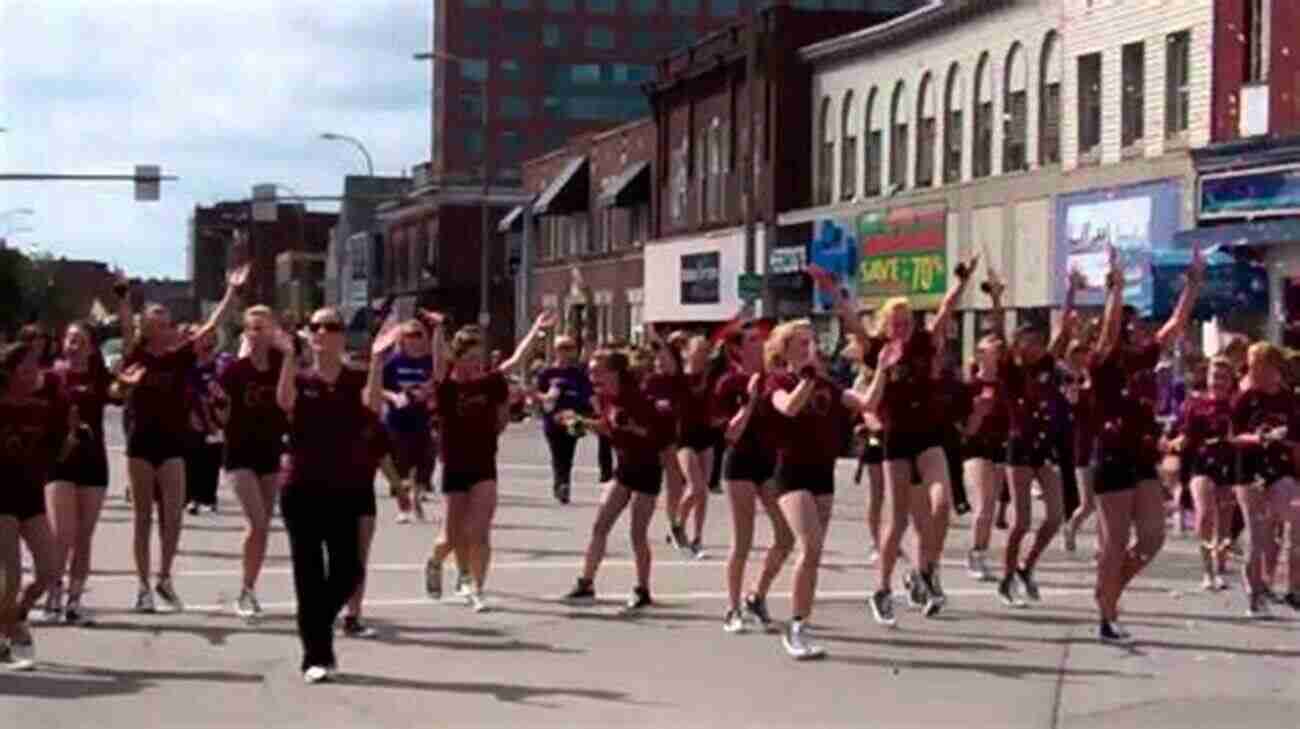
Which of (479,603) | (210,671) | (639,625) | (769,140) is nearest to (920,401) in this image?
(639,625)

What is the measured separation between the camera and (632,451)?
1542cm

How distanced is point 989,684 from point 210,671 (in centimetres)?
399

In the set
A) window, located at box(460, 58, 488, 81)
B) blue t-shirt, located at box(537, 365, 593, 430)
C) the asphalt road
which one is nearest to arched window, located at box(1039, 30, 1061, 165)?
blue t-shirt, located at box(537, 365, 593, 430)

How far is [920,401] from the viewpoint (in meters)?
→ 14.6

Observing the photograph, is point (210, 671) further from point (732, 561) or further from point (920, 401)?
point (920, 401)

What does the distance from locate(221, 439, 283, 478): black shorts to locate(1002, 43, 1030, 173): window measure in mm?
28331

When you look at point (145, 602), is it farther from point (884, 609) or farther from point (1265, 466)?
point (1265, 466)

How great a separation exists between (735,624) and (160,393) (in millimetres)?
3759

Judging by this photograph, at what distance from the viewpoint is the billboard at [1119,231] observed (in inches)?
1373

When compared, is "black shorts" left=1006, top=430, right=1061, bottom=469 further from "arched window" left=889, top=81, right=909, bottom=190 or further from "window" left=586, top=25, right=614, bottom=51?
"window" left=586, top=25, right=614, bottom=51

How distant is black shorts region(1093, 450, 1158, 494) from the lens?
1350cm

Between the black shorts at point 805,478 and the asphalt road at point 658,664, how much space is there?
91 cm

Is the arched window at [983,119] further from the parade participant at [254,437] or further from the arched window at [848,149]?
the parade participant at [254,437]

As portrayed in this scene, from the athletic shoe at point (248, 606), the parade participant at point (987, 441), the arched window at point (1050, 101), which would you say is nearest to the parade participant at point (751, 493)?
the parade participant at point (987, 441)
